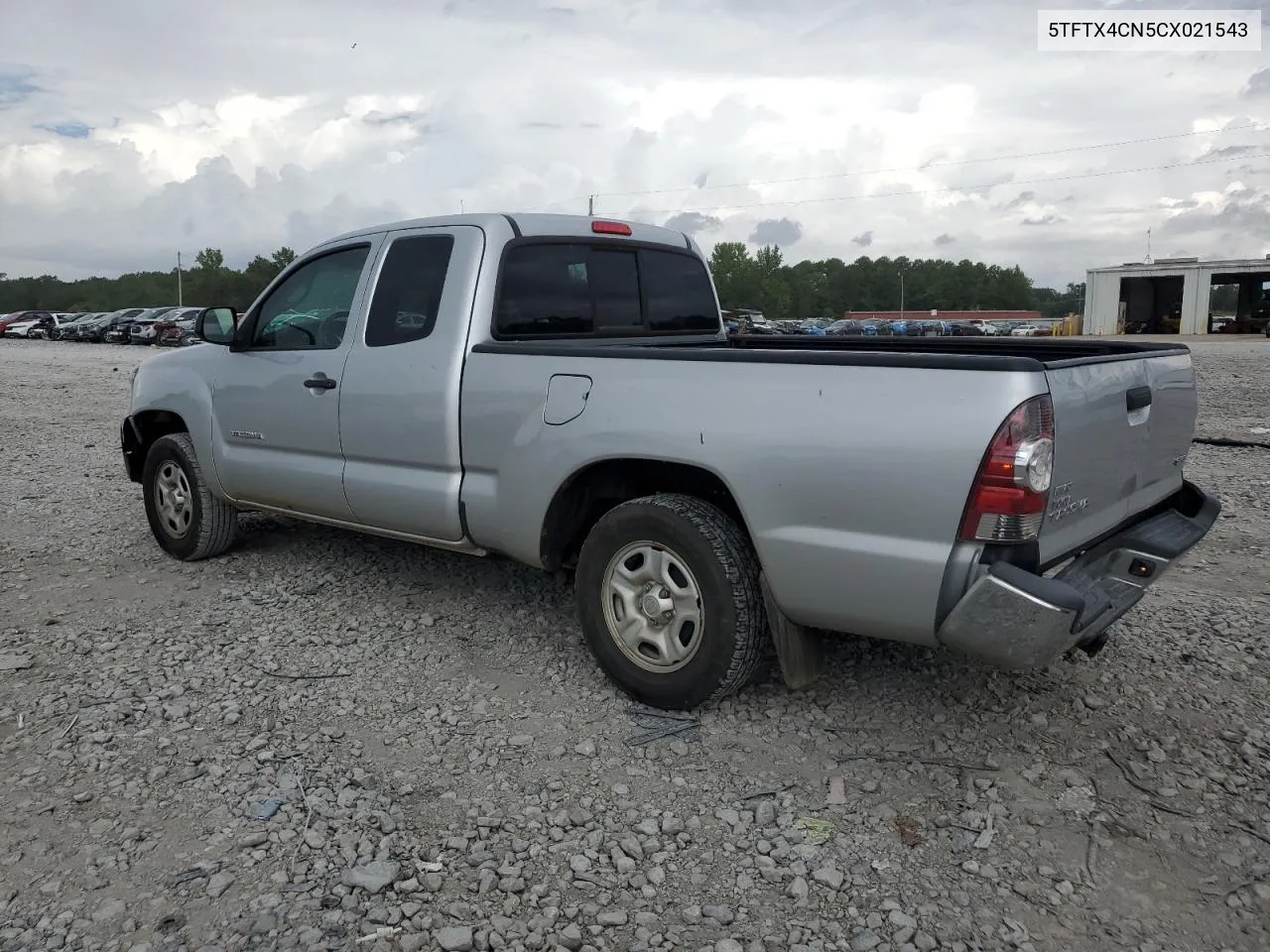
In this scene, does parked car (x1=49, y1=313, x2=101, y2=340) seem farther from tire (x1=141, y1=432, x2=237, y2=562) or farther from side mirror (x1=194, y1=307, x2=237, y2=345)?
side mirror (x1=194, y1=307, x2=237, y2=345)

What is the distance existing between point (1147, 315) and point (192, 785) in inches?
2806

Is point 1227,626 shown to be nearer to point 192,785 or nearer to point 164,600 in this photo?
point 192,785

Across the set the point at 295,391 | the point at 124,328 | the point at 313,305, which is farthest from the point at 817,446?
the point at 124,328

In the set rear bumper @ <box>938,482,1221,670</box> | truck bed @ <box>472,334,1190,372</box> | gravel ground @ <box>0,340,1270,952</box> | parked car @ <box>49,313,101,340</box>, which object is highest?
truck bed @ <box>472,334,1190,372</box>

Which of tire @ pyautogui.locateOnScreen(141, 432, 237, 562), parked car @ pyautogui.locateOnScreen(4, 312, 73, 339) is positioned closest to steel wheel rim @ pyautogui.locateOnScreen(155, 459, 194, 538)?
tire @ pyautogui.locateOnScreen(141, 432, 237, 562)

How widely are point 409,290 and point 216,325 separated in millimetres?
1654

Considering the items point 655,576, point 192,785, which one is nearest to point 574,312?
point 655,576

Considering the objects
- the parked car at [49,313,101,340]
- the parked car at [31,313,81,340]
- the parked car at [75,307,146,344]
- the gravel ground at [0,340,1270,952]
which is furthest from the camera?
the parked car at [31,313,81,340]

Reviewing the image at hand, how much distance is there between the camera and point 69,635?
490cm

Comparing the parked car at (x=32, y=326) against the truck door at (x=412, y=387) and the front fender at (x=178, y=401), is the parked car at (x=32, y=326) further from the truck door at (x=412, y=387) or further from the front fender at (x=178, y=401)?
the truck door at (x=412, y=387)

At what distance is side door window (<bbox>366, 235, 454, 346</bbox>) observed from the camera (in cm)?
469

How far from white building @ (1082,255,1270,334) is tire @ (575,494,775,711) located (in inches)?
2508

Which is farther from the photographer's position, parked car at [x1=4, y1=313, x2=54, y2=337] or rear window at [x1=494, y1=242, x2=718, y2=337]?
parked car at [x1=4, y1=313, x2=54, y2=337]

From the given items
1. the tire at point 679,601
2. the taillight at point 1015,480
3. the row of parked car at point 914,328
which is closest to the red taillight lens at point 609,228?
the tire at point 679,601
